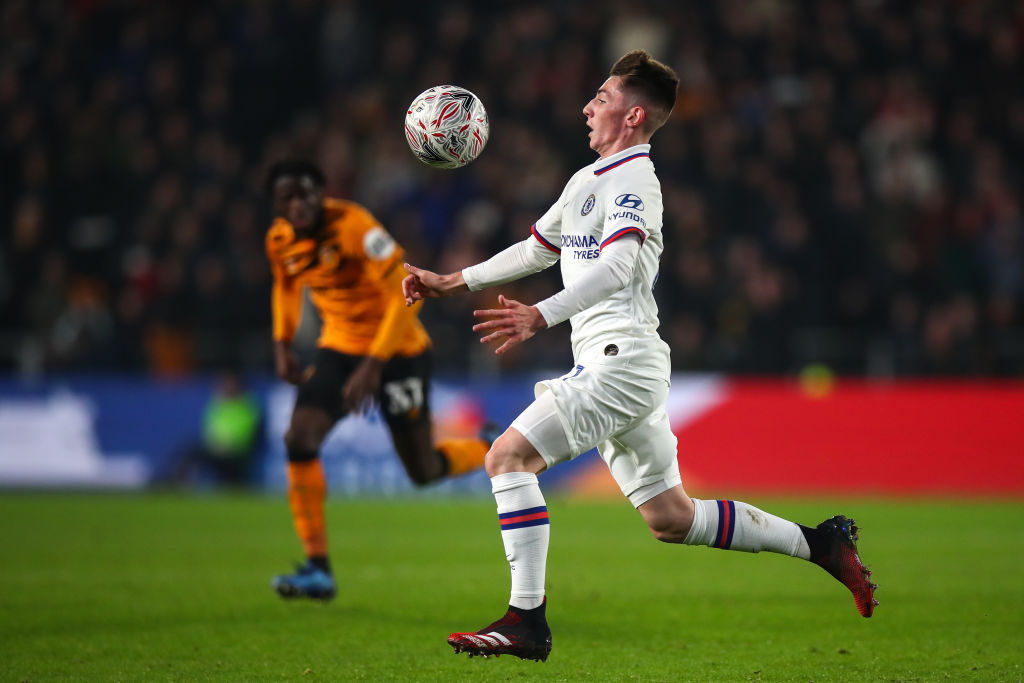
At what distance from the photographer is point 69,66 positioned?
19.8 metres

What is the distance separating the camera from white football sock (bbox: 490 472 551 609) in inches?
203

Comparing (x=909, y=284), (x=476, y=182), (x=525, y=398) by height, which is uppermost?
(x=476, y=182)

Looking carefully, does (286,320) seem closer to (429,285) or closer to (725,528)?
(429,285)

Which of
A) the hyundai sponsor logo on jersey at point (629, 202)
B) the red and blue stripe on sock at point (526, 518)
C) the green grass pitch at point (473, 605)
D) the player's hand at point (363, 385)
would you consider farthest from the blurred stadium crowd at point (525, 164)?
the red and blue stripe on sock at point (526, 518)

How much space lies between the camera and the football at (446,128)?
576cm

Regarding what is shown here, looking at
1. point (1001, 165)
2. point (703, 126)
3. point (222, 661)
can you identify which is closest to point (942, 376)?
point (1001, 165)

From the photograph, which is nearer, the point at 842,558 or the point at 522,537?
the point at 522,537

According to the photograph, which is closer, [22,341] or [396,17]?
A: [22,341]

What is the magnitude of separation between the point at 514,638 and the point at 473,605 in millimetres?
2279

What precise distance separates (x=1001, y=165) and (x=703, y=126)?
4.17 meters

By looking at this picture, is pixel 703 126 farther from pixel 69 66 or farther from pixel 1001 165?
pixel 69 66

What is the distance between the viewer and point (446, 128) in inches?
226

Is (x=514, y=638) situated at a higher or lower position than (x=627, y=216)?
lower

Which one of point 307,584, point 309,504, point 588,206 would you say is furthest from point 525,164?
point 588,206
